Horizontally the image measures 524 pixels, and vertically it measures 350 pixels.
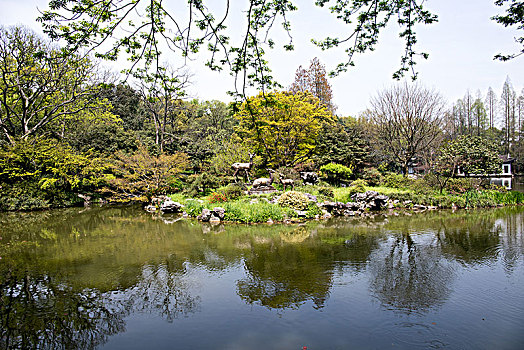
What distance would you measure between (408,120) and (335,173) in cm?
638

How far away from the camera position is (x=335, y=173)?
19062 mm

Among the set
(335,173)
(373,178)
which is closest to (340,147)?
(335,173)

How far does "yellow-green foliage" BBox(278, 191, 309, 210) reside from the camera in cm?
1262

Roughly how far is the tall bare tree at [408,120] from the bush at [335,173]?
166 inches

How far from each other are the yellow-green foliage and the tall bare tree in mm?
10670

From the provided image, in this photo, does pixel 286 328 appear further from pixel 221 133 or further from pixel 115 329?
pixel 221 133

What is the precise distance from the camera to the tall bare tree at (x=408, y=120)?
1964cm

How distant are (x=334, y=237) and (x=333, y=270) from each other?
117 inches

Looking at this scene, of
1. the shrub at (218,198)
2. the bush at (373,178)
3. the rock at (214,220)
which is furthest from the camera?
the bush at (373,178)

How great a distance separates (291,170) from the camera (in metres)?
17.0

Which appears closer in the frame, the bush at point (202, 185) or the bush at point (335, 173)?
the bush at point (202, 185)

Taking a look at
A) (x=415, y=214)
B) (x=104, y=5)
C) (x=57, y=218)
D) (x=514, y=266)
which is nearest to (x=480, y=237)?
(x=514, y=266)

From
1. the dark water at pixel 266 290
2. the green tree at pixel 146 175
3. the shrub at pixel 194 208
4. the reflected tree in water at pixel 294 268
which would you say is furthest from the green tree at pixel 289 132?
the reflected tree in water at pixel 294 268

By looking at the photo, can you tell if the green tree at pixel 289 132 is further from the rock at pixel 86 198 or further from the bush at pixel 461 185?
the rock at pixel 86 198
